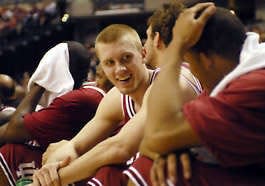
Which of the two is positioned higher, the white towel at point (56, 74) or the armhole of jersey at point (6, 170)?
the white towel at point (56, 74)

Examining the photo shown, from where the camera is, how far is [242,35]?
2.16m

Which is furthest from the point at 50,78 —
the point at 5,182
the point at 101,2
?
the point at 101,2

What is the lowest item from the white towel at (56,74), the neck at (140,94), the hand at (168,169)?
the white towel at (56,74)

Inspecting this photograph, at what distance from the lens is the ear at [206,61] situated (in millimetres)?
2135

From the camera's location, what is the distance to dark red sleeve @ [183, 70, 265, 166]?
1.97 meters

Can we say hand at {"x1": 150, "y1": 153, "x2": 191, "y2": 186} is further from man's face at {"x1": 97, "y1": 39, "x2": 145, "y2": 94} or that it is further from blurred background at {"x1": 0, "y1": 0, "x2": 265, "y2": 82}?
blurred background at {"x1": 0, "y1": 0, "x2": 265, "y2": 82}

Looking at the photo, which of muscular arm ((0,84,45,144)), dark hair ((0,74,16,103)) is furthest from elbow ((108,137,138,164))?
dark hair ((0,74,16,103))

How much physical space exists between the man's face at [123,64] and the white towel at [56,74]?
2.89 ft

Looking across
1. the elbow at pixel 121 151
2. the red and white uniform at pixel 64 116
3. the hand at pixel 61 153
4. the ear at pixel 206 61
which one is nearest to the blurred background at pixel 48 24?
the red and white uniform at pixel 64 116

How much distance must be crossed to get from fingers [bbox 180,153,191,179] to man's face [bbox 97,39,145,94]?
79 cm

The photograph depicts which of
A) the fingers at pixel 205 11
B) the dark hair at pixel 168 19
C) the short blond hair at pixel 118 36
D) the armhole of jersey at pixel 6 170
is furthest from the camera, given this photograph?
the armhole of jersey at pixel 6 170

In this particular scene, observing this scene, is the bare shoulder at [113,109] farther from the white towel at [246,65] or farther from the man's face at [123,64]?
the white towel at [246,65]

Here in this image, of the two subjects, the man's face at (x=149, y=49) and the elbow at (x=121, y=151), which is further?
the man's face at (x=149, y=49)

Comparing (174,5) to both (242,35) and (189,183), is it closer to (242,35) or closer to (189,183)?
(242,35)
